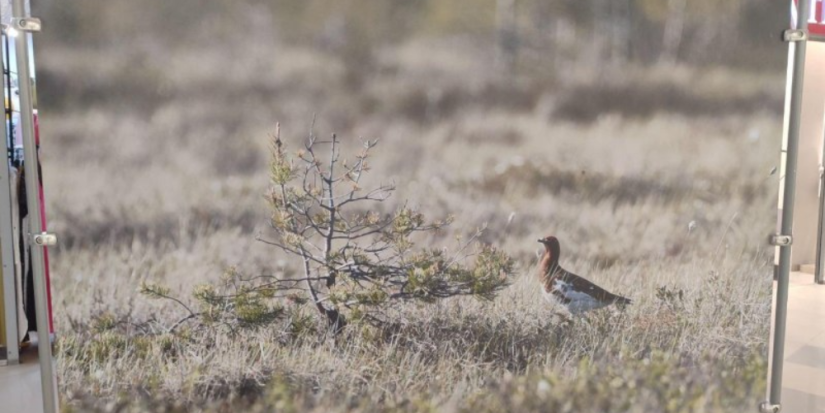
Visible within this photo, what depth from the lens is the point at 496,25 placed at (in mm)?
1521

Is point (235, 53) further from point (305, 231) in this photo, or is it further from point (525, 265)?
point (525, 265)

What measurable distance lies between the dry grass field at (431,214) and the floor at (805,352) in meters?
1.24

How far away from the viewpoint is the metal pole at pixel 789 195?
64.0 inches

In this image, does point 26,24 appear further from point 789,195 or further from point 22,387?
point 22,387

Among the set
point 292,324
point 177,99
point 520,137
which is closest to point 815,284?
point 520,137

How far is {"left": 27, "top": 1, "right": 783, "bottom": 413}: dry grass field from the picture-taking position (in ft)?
4.60

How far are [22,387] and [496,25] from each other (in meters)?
2.91

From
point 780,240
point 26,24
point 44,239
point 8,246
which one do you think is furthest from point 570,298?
point 8,246

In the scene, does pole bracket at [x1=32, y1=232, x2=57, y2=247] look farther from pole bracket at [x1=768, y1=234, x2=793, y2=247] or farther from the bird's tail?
pole bracket at [x1=768, y1=234, x2=793, y2=247]

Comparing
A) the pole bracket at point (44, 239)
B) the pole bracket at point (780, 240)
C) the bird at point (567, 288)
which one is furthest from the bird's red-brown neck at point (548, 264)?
the pole bracket at point (44, 239)

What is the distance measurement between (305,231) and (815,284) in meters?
5.24

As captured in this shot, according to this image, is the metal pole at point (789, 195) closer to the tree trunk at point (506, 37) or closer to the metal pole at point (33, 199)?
the tree trunk at point (506, 37)

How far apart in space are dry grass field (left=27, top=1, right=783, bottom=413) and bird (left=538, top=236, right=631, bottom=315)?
0.03 meters

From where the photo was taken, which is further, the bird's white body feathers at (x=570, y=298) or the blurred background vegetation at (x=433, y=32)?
the bird's white body feathers at (x=570, y=298)
